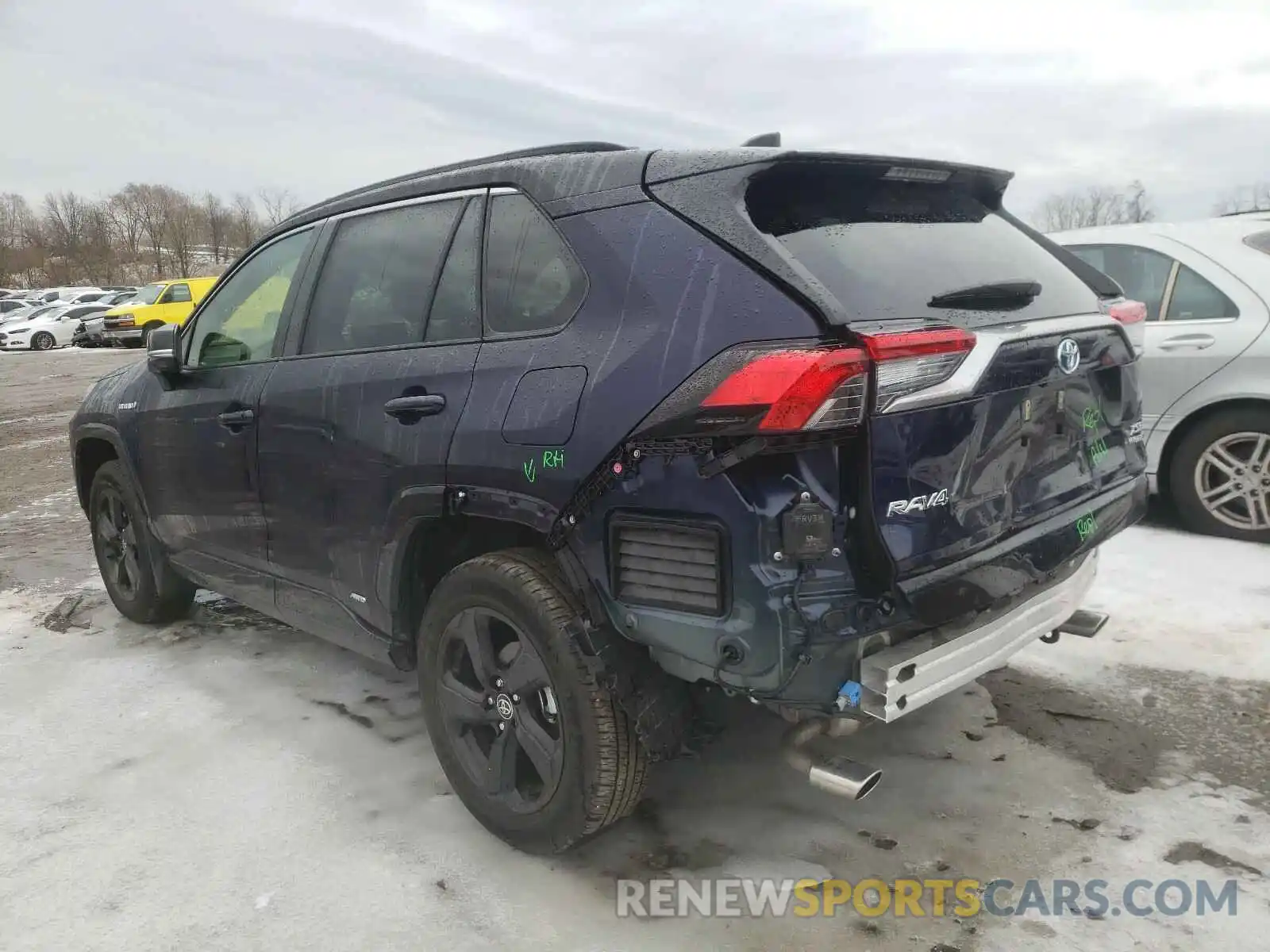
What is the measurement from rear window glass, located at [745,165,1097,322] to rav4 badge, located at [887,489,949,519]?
1.38 feet

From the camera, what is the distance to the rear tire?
4949mm

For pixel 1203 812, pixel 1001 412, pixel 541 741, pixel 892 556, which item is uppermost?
pixel 1001 412

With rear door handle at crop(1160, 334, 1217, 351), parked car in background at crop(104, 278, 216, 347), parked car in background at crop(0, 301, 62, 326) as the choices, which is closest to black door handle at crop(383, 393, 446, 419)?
rear door handle at crop(1160, 334, 1217, 351)

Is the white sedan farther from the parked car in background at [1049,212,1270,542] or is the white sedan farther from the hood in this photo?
the parked car in background at [1049,212,1270,542]

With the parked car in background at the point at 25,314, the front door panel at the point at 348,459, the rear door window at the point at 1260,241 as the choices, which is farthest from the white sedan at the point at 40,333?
the rear door window at the point at 1260,241

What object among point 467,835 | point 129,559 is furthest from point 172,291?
point 467,835

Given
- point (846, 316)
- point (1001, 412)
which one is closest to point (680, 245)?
point (846, 316)

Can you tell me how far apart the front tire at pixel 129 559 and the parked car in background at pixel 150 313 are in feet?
81.8

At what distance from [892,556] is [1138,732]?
1.78 meters

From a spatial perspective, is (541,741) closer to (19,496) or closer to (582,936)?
(582,936)

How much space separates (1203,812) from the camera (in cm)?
269

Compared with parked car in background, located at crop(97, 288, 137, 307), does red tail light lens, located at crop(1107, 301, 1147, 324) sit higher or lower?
higher

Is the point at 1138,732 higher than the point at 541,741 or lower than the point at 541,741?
lower

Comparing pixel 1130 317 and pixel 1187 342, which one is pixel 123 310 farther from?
pixel 1130 317
